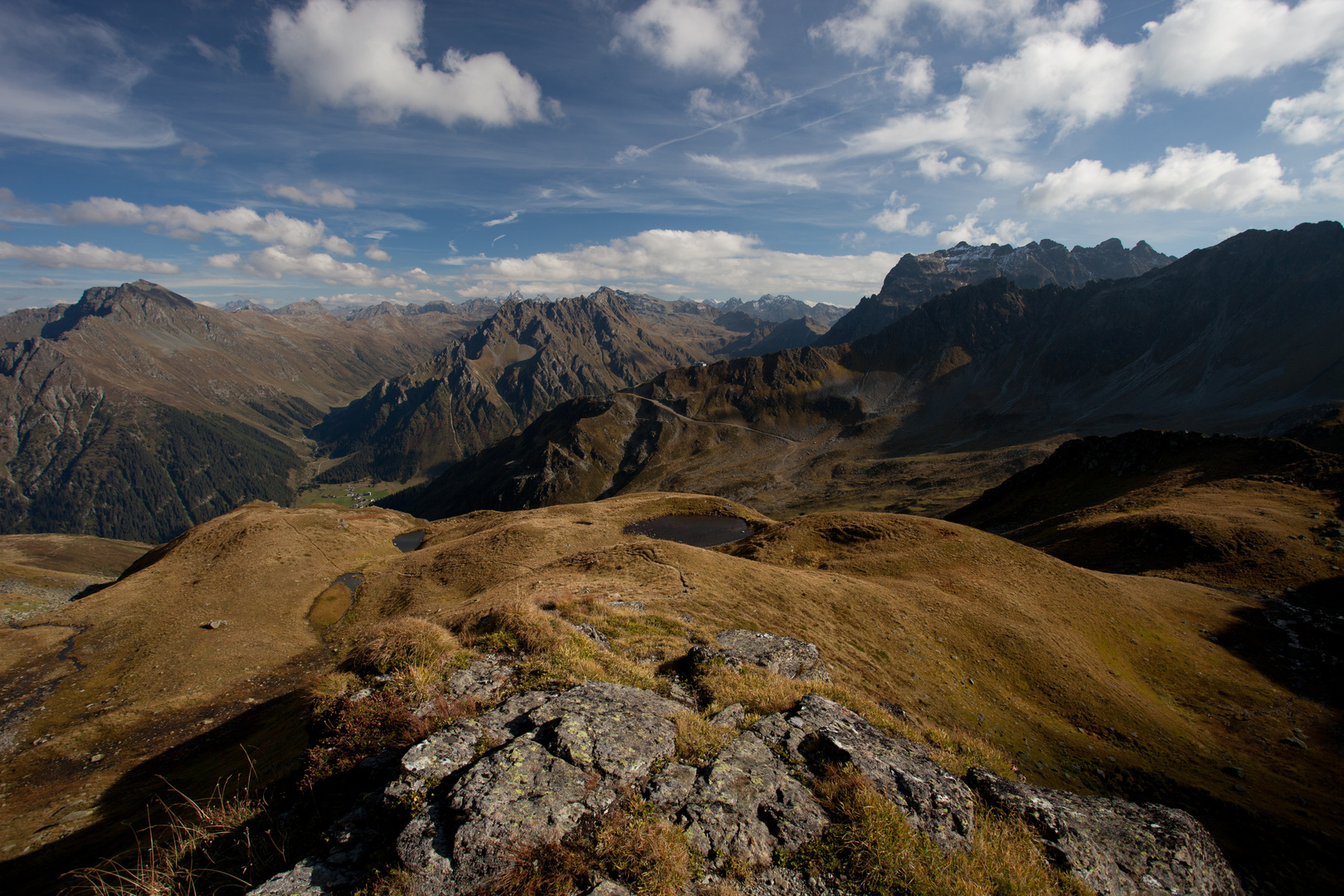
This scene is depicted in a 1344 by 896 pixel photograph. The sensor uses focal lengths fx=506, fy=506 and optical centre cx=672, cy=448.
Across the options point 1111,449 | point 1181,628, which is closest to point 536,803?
point 1181,628

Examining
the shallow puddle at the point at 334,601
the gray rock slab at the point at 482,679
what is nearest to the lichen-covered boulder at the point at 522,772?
the gray rock slab at the point at 482,679

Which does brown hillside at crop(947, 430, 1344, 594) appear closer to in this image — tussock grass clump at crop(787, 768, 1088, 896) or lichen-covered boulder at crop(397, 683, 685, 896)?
tussock grass clump at crop(787, 768, 1088, 896)

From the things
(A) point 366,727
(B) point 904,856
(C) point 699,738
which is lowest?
(B) point 904,856

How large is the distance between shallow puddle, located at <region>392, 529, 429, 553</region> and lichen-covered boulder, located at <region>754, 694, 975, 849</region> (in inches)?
3032

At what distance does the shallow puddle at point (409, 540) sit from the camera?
79.5 meters

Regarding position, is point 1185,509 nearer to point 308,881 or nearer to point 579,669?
point 579,669

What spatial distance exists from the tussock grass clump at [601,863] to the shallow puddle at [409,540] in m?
78.4

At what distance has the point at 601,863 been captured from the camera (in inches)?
299

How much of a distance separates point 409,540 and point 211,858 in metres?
84.7

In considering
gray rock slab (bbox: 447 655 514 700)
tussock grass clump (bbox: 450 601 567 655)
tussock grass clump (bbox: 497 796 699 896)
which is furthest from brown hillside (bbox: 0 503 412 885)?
tussock grass clump (bbox: 497 796 699 896)

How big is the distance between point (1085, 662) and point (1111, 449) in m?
62.4

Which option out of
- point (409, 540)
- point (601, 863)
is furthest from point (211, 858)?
point (409, 540)

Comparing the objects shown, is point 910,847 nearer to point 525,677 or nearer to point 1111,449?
point 525,677

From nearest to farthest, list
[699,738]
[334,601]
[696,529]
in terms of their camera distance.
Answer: [699,738], [334,601], [696,529]
